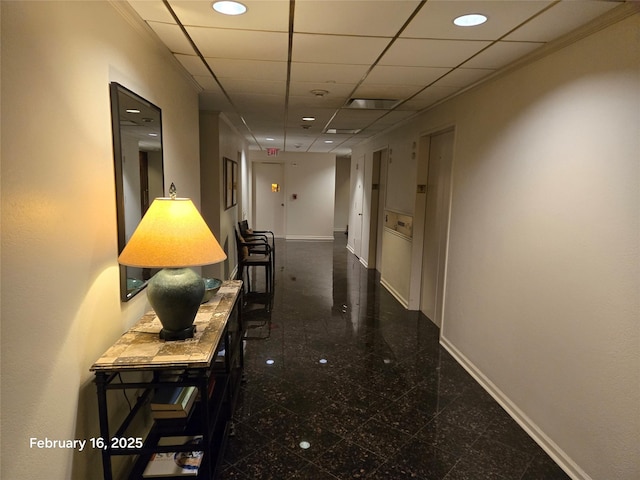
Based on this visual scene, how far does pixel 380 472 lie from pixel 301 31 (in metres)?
2.47

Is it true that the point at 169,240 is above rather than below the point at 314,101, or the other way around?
below

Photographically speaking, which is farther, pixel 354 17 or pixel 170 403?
pixel 354 17

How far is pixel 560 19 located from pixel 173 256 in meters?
2.18

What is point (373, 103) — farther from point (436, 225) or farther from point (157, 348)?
point (157, 348)

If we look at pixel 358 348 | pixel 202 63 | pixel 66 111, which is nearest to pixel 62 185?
pixel 66 111

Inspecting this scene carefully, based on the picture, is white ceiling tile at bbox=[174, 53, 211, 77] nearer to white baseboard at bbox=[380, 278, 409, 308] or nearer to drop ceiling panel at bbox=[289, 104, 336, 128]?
drop ceiling panel at bbox=[289, 104, 336, 128]

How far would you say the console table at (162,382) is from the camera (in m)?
1.53

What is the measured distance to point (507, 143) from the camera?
269 cm

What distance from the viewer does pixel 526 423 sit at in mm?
2457

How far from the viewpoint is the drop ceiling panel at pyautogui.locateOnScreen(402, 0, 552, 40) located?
1726 mm

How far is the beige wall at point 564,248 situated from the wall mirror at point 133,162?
7.71ft

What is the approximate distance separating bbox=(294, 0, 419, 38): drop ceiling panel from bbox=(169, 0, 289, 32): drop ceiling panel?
0.09 m

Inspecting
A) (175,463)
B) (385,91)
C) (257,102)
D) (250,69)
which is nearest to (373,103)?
(385,91)

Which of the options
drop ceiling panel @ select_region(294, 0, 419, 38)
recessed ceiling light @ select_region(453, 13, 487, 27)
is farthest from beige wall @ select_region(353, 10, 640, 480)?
drop ceiling panel @ select_region(294, 0, 419, 38)
